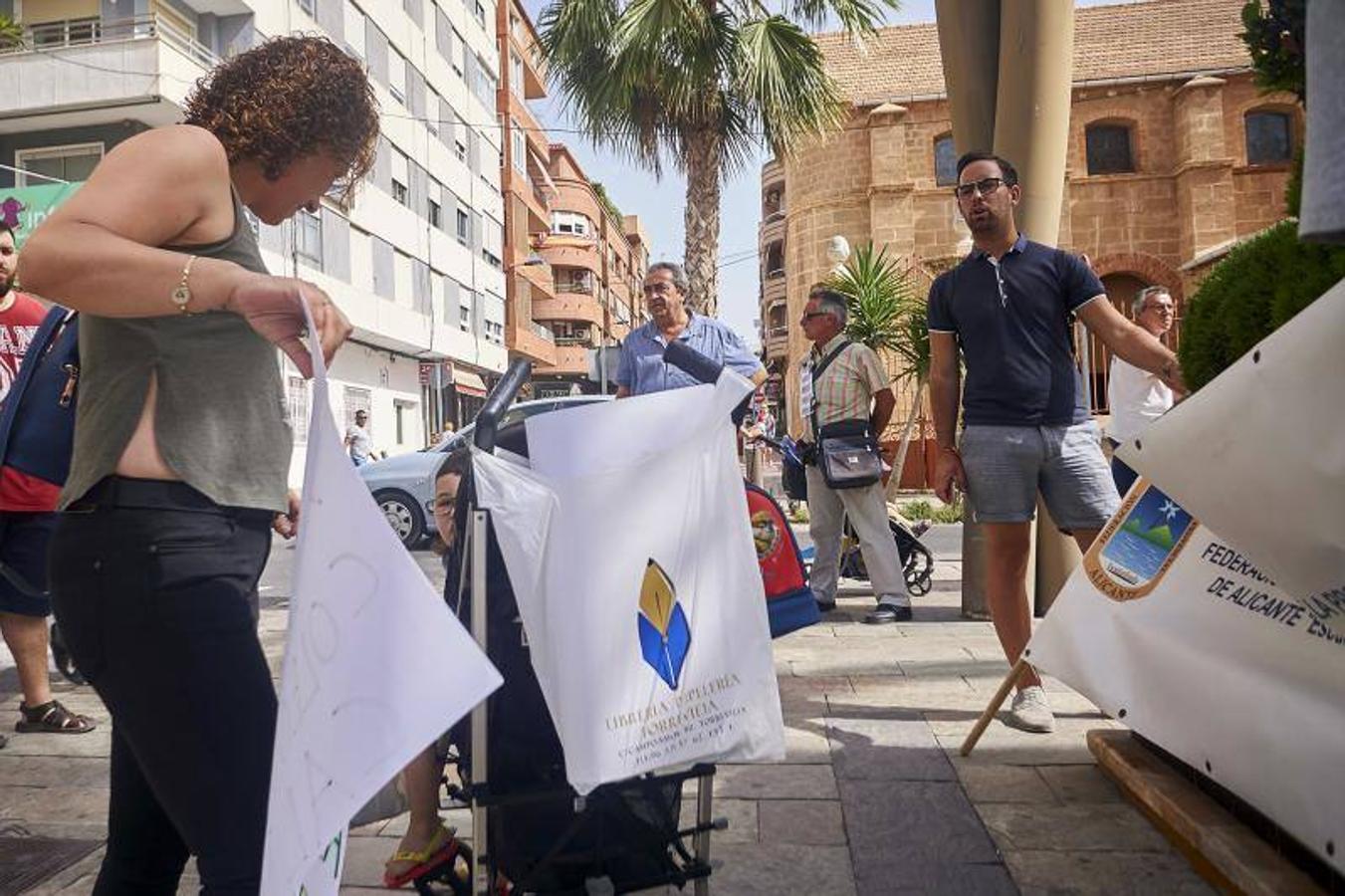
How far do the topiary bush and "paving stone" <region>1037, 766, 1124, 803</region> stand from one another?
3.85 ft

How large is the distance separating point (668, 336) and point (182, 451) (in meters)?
4.09

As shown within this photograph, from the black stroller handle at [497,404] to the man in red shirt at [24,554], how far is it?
2.25m

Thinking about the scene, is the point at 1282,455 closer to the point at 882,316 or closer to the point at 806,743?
the point at 806,743

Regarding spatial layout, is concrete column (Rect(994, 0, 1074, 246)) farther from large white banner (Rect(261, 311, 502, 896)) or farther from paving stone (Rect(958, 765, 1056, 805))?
large white banner (Rect(261, 311, 502, 896))

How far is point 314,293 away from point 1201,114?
2684 centimetres

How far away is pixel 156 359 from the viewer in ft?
4.64

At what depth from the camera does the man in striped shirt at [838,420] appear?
5.78 metres

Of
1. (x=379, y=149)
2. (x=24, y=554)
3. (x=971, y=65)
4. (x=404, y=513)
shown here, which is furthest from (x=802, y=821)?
(x=379, y=149)

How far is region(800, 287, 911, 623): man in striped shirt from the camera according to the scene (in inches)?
227

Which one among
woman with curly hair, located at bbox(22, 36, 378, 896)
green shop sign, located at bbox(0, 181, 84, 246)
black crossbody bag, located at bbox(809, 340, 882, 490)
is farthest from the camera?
green shop sign, located at bbox(0, 181, 84, 246)

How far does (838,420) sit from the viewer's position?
231 inches

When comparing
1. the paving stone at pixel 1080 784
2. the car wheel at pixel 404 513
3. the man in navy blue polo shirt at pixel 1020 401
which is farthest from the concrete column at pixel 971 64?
the car wheel at pixel 404 513

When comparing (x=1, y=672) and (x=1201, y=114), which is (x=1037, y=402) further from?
(x=1201, y=114)

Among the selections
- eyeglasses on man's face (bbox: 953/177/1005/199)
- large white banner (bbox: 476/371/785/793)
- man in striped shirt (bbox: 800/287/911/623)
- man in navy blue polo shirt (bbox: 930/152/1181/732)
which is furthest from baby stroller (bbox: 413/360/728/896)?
man in striped shirt (bbox: 800/287/911/623)
